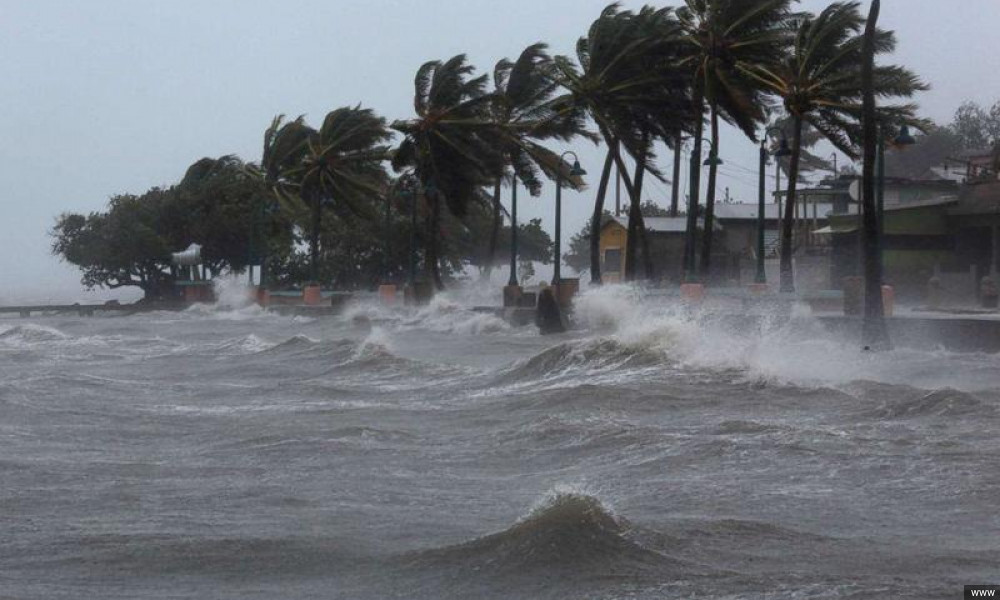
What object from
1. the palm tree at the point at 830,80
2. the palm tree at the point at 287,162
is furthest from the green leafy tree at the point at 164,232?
the palm tree at the point at 830,80

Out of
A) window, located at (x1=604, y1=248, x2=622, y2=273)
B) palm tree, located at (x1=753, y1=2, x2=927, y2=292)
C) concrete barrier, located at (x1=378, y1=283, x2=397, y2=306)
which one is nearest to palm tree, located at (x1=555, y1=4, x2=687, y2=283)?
palm tree, located at (x1=753, y1=2, x2=927, y2=292)

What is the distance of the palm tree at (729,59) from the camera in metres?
37.8

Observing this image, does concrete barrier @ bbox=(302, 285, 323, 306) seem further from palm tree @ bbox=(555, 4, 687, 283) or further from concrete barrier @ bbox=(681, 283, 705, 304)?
concrete barrier @ bbox=(681, 283, 705, 304)

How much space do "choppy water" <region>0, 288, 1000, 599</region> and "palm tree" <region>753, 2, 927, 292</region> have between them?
16.3 meters

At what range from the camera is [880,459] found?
414 inches

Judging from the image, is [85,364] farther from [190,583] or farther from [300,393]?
[190,583]

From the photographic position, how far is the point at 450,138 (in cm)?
4797

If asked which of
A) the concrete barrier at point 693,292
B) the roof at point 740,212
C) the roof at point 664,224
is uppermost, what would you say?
the roof at point 740,212

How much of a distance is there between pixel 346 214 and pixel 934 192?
78.1ft

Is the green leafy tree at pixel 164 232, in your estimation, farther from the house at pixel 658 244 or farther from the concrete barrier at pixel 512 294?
the concrete barrier at pixel 512 294

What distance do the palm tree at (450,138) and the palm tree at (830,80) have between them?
13.2 meters

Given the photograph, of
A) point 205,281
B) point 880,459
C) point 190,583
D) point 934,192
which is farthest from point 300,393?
point 205,281

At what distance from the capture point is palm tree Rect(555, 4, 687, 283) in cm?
4078

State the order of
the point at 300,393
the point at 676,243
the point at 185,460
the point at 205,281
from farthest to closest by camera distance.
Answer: the point at 205,281
the point at 676,243
the point at 300,393
the point at 185,460
